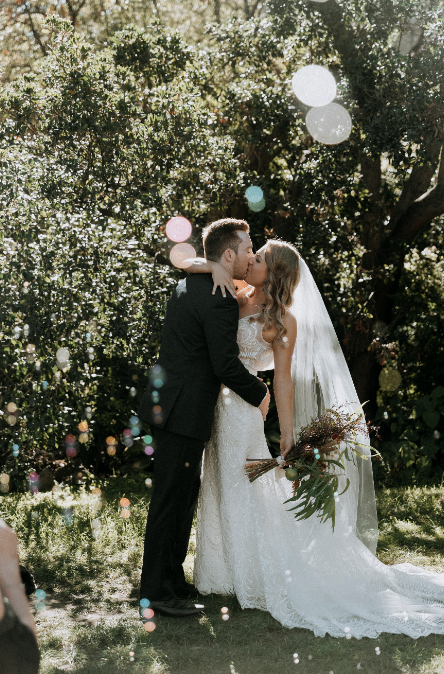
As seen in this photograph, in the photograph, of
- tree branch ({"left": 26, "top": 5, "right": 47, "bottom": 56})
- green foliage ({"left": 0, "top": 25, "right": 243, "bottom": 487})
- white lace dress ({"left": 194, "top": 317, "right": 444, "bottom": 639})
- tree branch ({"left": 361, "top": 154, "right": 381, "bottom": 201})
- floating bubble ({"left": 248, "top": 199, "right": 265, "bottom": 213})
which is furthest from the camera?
tree branch ({"left": 26, "top": 5, "right": 47, "bottom": 56})

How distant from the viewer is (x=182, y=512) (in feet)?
12.7

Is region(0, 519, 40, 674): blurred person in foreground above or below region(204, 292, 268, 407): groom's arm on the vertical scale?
below

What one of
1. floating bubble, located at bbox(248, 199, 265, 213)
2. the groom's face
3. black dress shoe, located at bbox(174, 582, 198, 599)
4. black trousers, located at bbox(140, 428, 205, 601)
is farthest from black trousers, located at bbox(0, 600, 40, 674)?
floating bubble, located at bbox(248, 199, 265, 213)

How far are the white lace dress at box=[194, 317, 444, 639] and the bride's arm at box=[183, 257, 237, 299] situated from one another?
0.33 metres

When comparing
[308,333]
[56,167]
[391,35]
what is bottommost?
[308,333]

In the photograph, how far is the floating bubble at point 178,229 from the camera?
6.74m

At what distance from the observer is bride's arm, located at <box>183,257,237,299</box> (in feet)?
12.4

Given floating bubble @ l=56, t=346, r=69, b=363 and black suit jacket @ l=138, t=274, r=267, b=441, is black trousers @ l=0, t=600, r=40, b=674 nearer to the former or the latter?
black suit jacket @ l=138, t=274, r=267, b=441

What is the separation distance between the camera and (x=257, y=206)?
7.85 m

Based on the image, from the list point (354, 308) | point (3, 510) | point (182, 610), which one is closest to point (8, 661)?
point (182, 610)

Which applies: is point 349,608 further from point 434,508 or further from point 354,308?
point 354,308

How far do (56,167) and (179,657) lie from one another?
4160mm

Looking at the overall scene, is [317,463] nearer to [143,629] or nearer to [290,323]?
[290,323]

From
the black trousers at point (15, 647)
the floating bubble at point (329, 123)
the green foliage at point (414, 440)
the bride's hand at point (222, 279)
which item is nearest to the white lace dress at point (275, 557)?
the bride's hand at point (222, 279)
